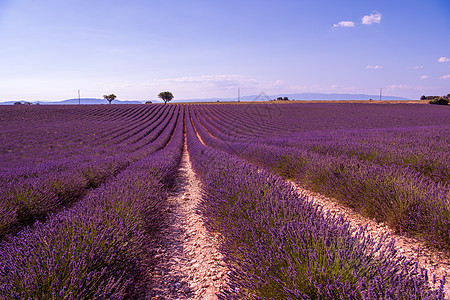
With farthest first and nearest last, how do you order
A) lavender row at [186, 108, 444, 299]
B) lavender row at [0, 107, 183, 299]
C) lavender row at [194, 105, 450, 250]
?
1. lavender row at [194, 105, 450, 250]
2. lavender row at [0, 107, 183, 299]
3. lavender row at [186, 108, 444, 299]

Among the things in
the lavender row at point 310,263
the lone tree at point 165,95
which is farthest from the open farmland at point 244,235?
the lone tree at point 165,95

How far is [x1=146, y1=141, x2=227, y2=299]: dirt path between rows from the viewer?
6.23 feet

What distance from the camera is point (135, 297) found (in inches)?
68.6

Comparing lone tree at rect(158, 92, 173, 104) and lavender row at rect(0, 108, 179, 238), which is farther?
lone tree at rect(158, 92, 173, 104)

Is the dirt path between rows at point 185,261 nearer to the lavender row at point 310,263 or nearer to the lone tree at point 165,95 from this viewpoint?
the lavender row at point 310,263

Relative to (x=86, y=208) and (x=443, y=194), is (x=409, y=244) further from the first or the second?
(x=86, y=208)

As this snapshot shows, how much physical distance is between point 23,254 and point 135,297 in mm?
830

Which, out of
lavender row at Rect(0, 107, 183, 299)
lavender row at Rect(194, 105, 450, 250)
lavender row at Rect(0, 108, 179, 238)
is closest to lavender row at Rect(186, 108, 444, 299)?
lavender row at Rect(0, 107, 183, 299)

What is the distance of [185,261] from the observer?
7.72 ft

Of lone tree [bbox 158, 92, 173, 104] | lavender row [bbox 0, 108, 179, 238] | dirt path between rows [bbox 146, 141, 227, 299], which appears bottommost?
dirt path between rows [bbox 146, 141, 227, 299]

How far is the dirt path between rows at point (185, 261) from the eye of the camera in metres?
1.90

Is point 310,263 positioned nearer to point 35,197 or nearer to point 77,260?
point 77,260

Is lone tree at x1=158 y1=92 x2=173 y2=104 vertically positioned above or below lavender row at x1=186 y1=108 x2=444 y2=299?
above

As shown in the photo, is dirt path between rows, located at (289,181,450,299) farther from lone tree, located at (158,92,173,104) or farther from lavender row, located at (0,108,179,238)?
lone tree, located at (158,92,173,104)
